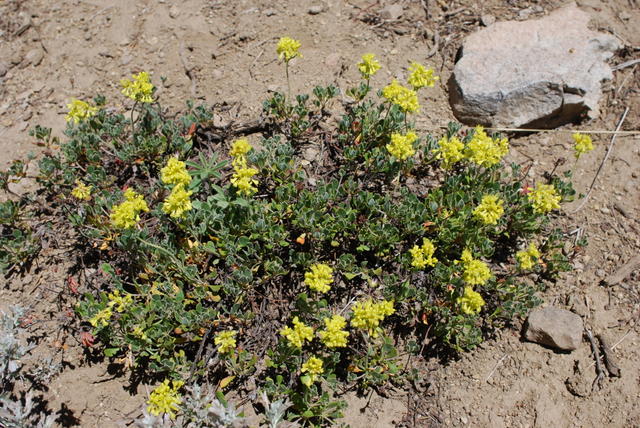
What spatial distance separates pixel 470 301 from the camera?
3.87m

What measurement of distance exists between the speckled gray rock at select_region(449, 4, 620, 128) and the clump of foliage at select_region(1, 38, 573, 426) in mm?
654

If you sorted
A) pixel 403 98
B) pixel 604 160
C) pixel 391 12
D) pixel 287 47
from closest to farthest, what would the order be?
pixel 403 98
pixel 287 47
pixel 604 160
pixel 391 12

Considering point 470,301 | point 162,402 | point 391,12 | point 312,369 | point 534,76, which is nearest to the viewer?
point 162,402

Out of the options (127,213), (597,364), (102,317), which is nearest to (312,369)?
(102,317)

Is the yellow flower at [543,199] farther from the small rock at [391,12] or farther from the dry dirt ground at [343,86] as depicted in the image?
the small rock at [391,12]

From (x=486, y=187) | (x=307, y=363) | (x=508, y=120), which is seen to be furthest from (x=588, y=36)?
(x=307, y=363)

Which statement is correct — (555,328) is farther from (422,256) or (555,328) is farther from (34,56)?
(34,56)

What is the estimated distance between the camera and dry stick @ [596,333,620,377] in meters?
4.08

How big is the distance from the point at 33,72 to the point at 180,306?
412cm

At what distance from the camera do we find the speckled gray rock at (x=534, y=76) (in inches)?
208

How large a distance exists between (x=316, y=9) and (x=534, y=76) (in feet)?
9.00

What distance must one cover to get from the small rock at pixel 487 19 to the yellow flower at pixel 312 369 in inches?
179

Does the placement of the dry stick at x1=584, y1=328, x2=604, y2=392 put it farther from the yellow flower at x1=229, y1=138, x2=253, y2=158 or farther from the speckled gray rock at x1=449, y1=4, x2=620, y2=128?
the yellow flower at x1=229, y1=138, x2=253, y2=158

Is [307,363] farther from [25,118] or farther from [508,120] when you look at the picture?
[25,118]
